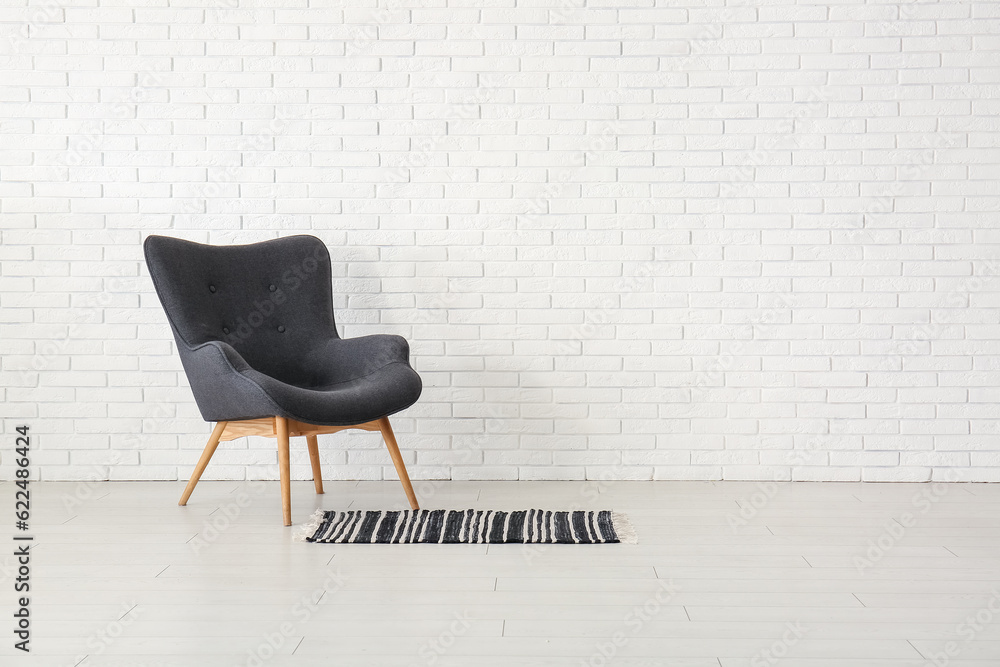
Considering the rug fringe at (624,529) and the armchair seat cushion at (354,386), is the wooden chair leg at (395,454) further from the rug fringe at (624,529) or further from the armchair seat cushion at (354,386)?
the rug fringe at (624,529)

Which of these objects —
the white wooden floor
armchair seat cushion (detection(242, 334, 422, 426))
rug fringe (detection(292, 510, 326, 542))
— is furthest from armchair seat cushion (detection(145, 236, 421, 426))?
the white wooden floor

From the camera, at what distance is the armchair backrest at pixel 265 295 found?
3.20m

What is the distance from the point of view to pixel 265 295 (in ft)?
11.0

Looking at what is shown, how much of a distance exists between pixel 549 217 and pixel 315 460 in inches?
56.9

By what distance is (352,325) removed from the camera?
3.63m

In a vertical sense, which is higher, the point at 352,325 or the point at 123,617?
the point at 352,325

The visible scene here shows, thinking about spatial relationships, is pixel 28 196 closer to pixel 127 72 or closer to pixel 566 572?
pixel 127 72

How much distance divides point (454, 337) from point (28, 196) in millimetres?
1986

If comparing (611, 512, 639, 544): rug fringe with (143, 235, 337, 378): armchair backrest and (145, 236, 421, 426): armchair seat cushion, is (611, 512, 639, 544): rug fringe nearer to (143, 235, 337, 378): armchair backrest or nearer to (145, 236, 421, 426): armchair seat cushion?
(145, 236, 421, 426): armchair seat cushion

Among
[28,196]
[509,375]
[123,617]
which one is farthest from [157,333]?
[123,617]

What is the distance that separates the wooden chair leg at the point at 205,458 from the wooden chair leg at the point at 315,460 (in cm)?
38

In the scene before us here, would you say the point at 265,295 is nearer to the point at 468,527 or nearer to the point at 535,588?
the point at 468,527

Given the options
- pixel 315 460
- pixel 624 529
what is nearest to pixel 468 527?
pixel 624 529

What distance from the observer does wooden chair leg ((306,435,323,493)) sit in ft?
11.0
